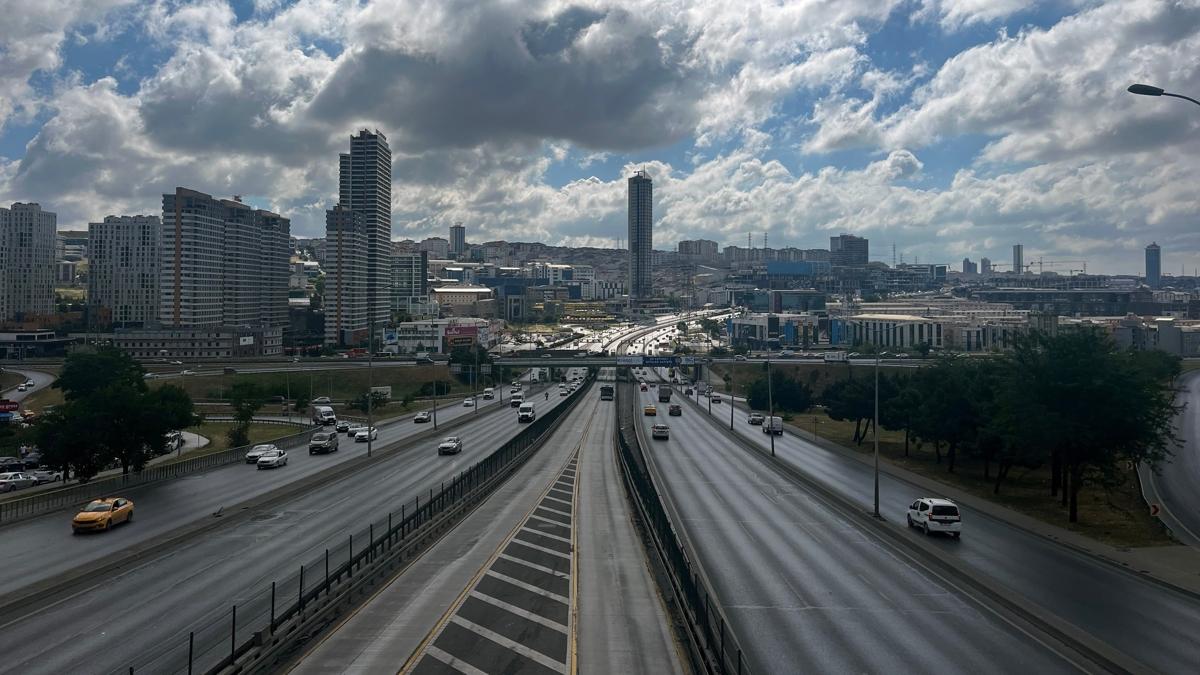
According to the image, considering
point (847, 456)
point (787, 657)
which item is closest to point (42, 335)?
point (847, 456)

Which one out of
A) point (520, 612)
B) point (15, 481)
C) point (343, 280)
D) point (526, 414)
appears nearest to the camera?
point (520, 612)

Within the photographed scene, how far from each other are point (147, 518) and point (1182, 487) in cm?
5266

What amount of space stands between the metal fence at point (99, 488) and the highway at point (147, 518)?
744mm

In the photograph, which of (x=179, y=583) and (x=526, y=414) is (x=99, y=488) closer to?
(x=179, y=583)

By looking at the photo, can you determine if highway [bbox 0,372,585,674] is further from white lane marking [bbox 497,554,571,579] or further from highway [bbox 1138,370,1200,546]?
highway [bbox 1138,370,1200,546]

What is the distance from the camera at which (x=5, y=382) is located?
116m

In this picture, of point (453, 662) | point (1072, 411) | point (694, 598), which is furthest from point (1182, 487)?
point (453, 662)

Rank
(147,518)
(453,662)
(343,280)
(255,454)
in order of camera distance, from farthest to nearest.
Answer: (343,280) < (255,454) < (147,518) < (453,662)

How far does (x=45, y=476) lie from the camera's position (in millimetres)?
51625

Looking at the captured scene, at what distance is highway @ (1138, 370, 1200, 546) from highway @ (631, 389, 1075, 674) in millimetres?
14320

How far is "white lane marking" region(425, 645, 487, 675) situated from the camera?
1570 centimetres

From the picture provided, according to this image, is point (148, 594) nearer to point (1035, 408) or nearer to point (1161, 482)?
point (1035, 408)

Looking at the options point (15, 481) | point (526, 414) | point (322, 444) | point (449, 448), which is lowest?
point (15, 481)

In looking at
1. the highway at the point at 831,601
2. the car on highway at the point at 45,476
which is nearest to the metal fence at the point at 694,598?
the highway at the point at 831,601
